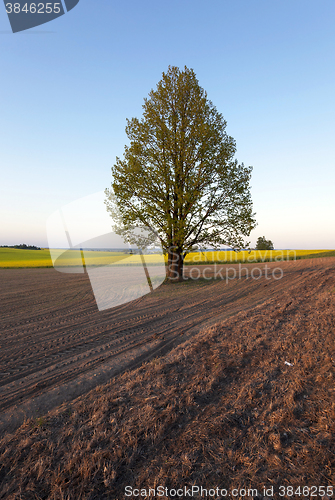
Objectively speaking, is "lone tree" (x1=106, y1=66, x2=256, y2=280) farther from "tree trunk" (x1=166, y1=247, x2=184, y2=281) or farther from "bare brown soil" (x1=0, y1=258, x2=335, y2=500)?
"bare brown soil" (x1=0, y1=258, x2=335, y2=500)

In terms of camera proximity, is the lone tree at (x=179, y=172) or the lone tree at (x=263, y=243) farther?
the lone tree at (x=263, y=243)

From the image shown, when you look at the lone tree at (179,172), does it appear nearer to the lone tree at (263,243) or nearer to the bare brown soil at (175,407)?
the bare brown soil at (175,407)

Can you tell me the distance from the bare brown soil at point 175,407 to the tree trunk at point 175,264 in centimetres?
905

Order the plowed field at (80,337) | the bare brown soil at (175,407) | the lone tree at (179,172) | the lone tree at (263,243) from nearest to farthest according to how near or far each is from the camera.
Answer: the bare brown soil at (175,407) < the plowed field at (80,337) < the lone tree at (179,172) < the lone tree at (263,243)

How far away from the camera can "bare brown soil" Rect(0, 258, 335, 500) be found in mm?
2324

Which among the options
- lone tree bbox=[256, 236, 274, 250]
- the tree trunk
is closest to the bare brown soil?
the tree trunk

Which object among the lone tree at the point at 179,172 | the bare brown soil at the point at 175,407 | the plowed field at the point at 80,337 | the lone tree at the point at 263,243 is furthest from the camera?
the lone tree at the point at 263,243

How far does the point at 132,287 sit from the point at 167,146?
31.1ft

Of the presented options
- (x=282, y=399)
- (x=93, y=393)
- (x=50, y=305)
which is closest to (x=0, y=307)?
(x=50, y=305)

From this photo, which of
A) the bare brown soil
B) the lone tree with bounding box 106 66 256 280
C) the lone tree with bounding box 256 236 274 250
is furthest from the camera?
the lone tree with bounding box 256 236 274 250

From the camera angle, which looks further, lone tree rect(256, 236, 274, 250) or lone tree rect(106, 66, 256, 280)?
lone tree rect(256, 236, 274, 250)

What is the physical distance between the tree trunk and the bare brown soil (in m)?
9.05

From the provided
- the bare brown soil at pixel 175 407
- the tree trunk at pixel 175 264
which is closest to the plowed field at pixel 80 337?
the bare brown soil at pixel 175 407

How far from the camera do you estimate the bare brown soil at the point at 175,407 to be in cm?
232
